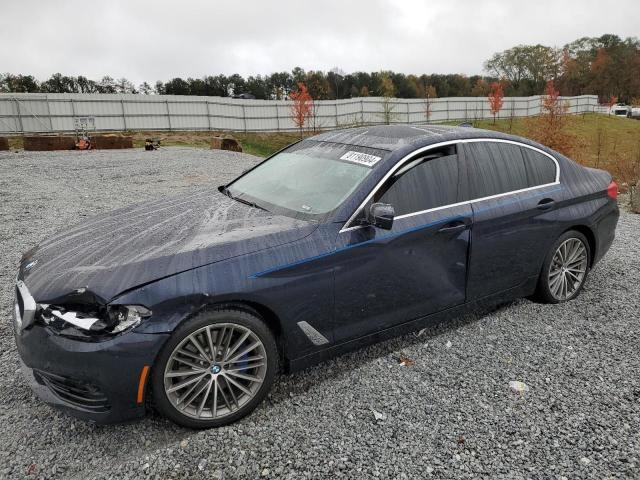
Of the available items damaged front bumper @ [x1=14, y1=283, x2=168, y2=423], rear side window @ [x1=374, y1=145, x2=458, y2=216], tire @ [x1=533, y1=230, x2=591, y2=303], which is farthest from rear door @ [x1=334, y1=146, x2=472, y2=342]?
damaged front bumper @ [x1=14, y1=283, x2=168, y2=423]

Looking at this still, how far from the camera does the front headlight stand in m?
2.37

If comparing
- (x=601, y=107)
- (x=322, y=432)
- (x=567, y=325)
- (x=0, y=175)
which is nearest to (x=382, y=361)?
(x=322, y=432)

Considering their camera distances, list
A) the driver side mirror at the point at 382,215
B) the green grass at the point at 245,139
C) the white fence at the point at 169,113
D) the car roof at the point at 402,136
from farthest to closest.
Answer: the white fence at the point at 169,113 < the green grass at the point at 245,139 < the car roof at the point at 402,136 < the driver side mirror at the point at 382,215

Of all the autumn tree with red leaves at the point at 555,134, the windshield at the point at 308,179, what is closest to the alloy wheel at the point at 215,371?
the windshield at the point at 308,179

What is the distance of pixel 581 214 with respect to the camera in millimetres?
4219

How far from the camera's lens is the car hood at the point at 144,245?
2490mm

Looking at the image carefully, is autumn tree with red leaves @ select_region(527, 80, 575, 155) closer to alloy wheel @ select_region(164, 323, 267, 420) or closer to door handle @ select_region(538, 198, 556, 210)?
door handle @ select_region(538, 198, 556, 210)

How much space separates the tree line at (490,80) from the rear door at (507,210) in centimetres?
6929

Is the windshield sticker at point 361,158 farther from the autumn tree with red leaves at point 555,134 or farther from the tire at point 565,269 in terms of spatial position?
the autumn tree with red leaves at point 555,134

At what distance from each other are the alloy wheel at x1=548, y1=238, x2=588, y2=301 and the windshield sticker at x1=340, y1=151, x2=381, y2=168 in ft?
6.59

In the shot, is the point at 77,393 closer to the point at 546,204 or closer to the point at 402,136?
the point at 402,136

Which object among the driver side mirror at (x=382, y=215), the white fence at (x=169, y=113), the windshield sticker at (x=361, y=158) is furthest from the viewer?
the white fence at (x=169, y=113)

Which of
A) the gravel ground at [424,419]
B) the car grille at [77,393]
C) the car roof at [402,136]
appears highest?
the car roof at [402,136]

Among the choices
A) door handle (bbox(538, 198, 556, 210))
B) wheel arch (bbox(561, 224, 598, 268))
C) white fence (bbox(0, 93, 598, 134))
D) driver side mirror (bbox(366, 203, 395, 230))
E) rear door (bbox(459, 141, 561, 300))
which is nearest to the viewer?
driver side mirror (bbox(366, 203, 395, 230))
